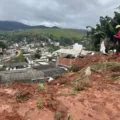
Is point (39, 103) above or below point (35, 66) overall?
above

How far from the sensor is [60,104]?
4875mm

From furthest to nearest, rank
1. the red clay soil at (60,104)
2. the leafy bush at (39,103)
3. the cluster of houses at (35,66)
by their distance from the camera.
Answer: the cluster of houses at (35,66)
the leafy bush at (39,103)
the red clay soil at (60,104)

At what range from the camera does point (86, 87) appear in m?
6.02

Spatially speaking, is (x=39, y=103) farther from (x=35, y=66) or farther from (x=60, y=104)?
(x=35, y=66)

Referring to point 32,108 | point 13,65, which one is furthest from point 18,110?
point 13,65

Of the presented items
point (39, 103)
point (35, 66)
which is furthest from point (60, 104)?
point (35, 66)

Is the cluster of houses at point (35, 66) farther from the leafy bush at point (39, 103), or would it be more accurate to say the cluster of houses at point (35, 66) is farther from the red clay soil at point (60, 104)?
the leafy bush at point (39, 103)

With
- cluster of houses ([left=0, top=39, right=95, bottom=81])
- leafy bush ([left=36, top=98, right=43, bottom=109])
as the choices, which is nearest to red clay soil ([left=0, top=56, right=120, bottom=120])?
leafy bush ([left=36, top=98, right=43, bottom=109])

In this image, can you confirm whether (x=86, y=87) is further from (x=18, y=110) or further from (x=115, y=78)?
(x=18, y=110)

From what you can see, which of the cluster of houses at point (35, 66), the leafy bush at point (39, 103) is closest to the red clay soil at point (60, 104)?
the leafy bush at point (39, 103)

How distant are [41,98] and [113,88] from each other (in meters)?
1.86

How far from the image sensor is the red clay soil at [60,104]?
454 centimetres

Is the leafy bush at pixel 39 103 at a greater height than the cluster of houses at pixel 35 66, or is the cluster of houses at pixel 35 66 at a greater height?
the leafy bush at pixel 39 103

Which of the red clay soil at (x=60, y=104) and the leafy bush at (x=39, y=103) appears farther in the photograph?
the leafy bush at (x=39, y=103)
